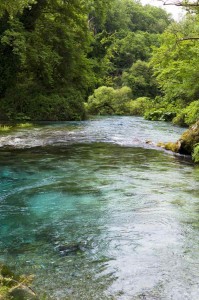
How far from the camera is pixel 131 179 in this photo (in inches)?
295

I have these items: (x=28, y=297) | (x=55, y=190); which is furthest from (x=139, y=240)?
(x=55, y=190)

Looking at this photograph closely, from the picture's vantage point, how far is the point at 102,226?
4.80 meters

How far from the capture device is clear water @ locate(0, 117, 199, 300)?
331 cm

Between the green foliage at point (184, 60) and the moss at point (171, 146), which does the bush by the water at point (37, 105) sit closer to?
the green foliage at point (184, 60)

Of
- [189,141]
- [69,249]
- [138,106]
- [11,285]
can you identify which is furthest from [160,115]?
[11,285]

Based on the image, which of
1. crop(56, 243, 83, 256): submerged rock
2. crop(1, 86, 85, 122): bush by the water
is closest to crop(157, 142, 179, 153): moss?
crop(56, 243, 83, 256): submerged rock

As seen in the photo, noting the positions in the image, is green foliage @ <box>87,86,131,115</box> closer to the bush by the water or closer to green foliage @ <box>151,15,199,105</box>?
the bush by the water

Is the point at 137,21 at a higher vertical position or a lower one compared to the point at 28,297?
higher

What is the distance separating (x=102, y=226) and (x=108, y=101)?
28.8 metres

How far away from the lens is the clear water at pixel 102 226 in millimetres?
3311

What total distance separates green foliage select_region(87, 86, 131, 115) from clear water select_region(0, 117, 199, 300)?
Answer: 2327cm

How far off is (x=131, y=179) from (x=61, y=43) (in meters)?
18.3

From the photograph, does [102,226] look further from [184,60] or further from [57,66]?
[57,66]

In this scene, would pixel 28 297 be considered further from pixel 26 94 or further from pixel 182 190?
pixel 26 94
